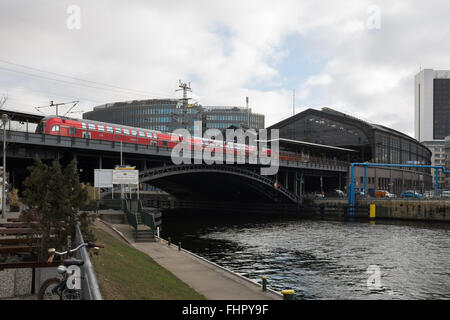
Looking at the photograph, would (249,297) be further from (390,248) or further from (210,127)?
(210,127)

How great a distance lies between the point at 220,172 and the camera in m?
69.9

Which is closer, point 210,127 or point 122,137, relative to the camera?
point 122,137

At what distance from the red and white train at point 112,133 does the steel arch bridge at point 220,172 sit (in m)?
3.09

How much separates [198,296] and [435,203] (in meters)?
62.8

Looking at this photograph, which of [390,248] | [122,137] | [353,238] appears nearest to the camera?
[390,248]

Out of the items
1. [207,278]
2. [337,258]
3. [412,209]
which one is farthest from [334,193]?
[207,278]

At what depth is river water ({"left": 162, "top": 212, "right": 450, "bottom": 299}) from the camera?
77.0ft

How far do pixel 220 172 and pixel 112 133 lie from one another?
822 inches

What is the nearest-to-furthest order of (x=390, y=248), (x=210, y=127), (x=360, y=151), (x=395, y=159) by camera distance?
(x=390, y=248) → (x=360, y=151) → (x=395, y=159) → (x=210, y=127)

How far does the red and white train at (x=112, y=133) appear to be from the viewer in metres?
49.0

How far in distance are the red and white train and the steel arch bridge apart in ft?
10.1

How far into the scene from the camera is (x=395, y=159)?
424 ft
